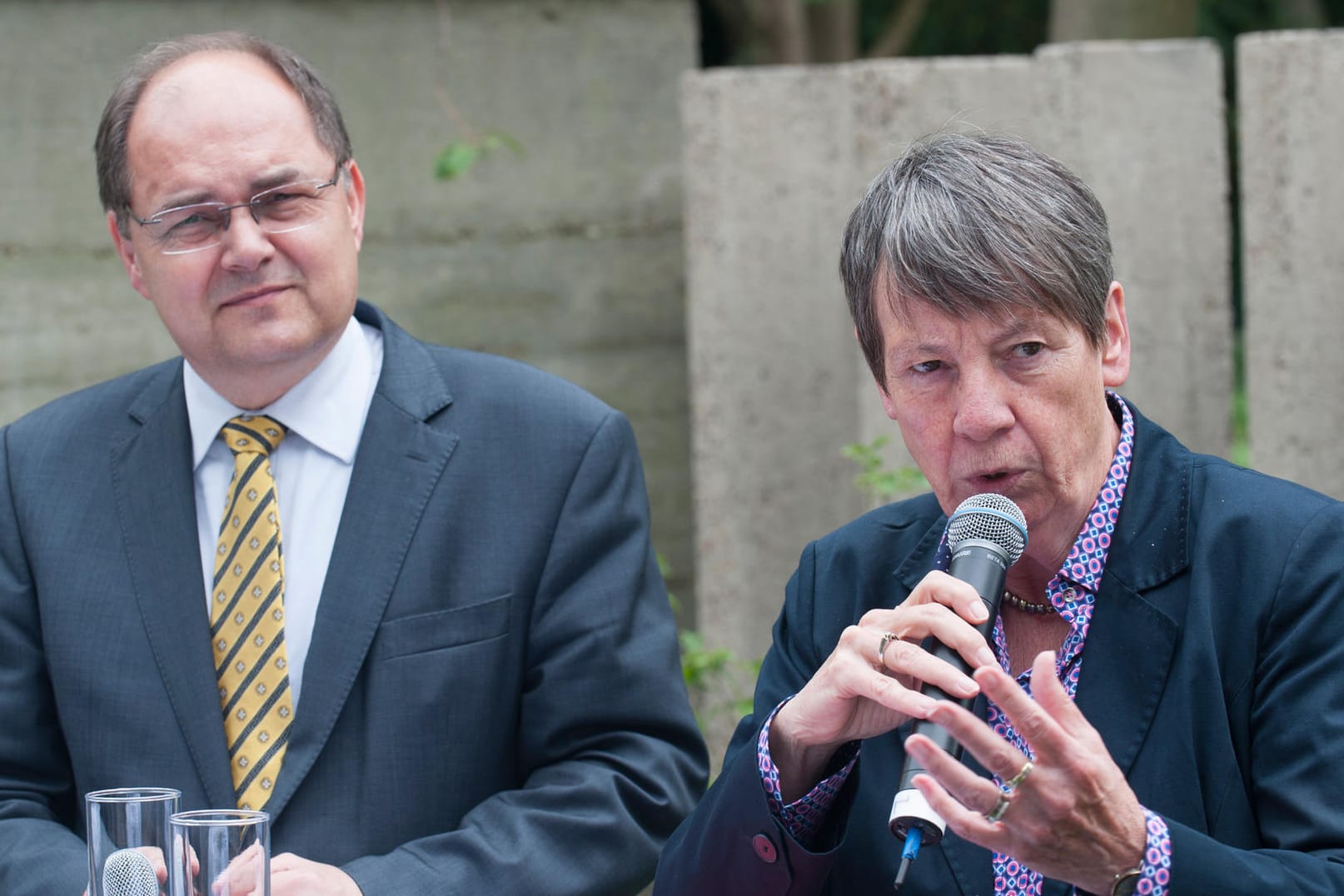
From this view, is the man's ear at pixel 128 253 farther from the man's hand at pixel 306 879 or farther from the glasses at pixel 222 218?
the man's hand at pixel 306 879

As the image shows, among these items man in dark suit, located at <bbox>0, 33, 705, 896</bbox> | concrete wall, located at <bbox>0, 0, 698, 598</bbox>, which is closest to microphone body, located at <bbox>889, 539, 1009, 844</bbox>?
man in dark suit, located at <bbox>0, 33, 705, 896</bbox>

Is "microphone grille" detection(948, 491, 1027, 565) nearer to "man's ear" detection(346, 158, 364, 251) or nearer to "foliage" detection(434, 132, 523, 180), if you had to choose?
"man's ear" detection(346, 158, 364, 251)

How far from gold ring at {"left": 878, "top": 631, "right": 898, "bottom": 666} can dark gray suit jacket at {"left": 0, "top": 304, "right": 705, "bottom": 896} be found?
2.67 feet

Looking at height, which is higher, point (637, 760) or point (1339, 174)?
point (1339, 174)

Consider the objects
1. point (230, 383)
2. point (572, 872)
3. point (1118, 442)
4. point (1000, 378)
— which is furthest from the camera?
point (230, 383)

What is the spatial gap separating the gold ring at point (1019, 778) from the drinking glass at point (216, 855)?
2.97ft

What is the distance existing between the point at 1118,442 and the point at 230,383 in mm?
1500

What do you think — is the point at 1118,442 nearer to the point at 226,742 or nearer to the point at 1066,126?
the point at 226,742

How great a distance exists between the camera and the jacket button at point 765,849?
6.66 ft

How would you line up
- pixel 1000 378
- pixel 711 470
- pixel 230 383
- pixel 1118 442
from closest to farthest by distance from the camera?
1. pixel 1000 378
2. pixel 1118 442
3. pixel 230 383
4. pixel 711 470

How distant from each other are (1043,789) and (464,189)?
123 inches

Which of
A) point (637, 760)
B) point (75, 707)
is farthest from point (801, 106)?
point (75, 707)

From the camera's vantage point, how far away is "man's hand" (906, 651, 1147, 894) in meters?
1.64

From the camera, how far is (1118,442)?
225 centimetres
